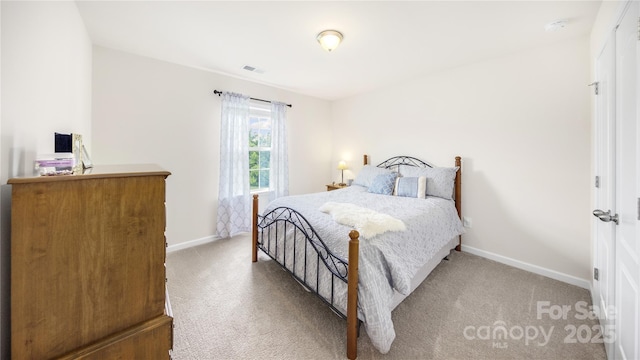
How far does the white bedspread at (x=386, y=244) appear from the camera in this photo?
1.52m

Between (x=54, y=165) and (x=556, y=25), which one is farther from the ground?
(x=556, y=25)

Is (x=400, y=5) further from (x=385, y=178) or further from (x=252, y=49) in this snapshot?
(x=385, y=178)

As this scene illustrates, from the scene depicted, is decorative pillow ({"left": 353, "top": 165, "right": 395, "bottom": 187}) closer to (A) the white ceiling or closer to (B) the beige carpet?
(A) the white ceiling

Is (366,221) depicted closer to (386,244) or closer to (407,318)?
(386,244)

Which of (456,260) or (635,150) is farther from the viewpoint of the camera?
(456,260)

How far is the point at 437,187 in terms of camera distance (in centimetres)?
305

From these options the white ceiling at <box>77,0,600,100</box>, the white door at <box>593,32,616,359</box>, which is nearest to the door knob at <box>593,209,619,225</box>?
the white door at <box>593,32,616,359</box>

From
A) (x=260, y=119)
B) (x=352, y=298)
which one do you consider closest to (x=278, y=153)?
(x=260, y=119)

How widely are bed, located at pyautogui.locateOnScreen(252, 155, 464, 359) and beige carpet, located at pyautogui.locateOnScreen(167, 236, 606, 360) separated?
7.2 inches

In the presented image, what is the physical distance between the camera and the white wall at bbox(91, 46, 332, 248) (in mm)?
2664

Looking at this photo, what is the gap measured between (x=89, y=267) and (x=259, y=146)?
10.7 feet

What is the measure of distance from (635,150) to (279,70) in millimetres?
3243

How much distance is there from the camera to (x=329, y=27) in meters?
2.18

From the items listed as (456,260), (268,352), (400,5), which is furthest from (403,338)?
(400,5)
